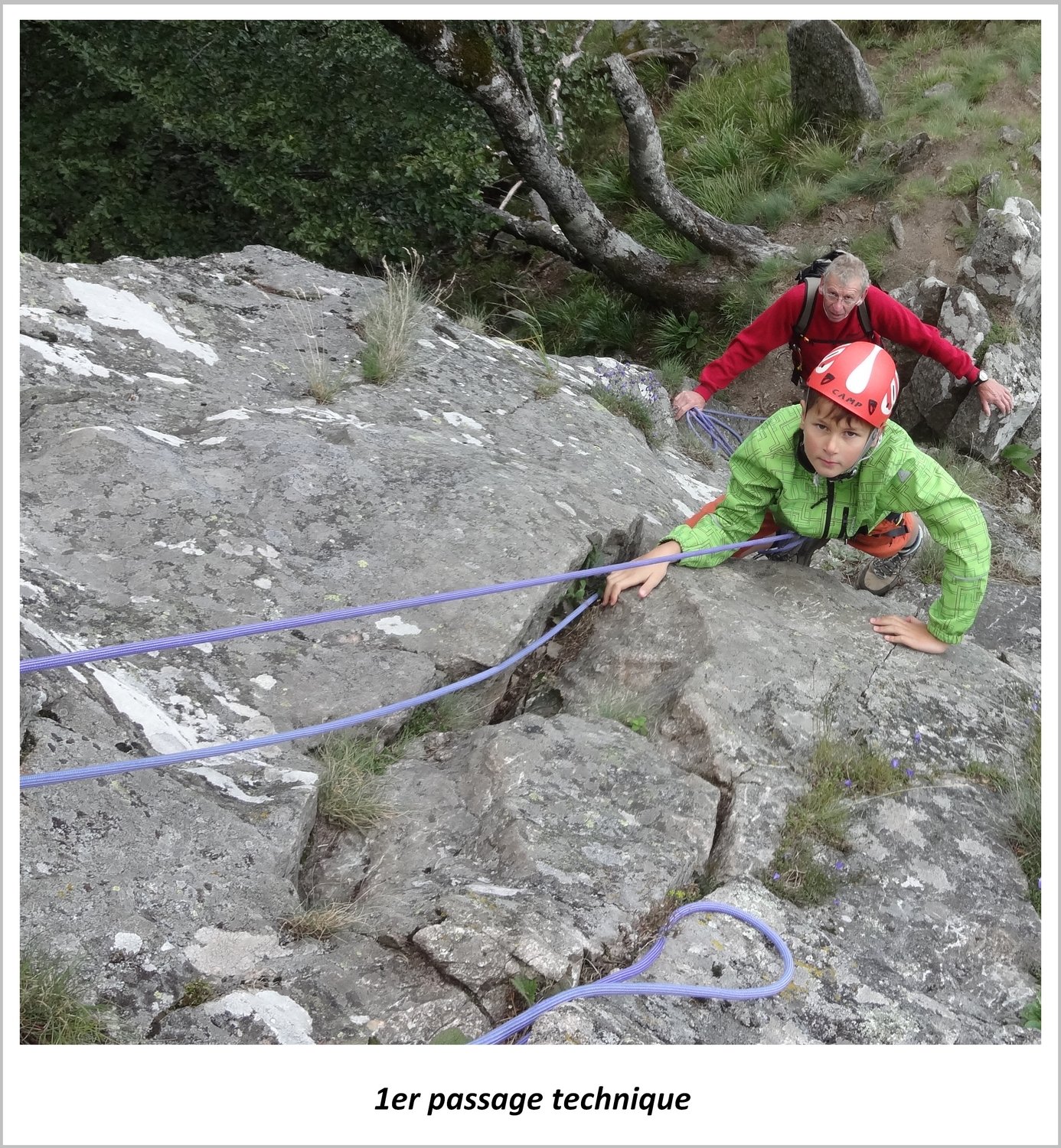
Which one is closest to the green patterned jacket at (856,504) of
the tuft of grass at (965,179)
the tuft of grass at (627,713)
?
the tuft of grass at (627,713)

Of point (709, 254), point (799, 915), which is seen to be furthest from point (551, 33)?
point (799, 915)

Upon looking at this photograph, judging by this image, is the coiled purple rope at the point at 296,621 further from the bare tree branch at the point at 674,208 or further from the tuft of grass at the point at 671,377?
the bare tree branch at the point at 674,208

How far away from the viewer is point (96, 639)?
3006mm

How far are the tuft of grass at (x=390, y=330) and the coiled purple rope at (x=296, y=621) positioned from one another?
5.94 ft

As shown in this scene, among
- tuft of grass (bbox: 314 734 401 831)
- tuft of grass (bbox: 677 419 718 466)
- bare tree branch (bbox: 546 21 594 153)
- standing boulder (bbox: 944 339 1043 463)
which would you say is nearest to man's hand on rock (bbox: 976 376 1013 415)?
tuft of grass (bbox: 677 419 718 466)

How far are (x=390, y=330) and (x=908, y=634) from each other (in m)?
3.15

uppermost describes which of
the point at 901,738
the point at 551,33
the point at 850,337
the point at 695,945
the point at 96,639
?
the point at 551,33

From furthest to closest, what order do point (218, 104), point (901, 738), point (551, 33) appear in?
point (551, 33)
point (218, 104)
point (901, 738)

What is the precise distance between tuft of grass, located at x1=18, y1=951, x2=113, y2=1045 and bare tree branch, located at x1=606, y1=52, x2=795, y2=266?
27.6 ft

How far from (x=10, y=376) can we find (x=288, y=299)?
282 centimetres

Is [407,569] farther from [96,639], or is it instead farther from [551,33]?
[551,33]

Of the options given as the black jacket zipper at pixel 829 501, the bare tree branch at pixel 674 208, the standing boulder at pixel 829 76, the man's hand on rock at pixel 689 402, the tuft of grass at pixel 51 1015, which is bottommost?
the tuft of grass at pixel 51 1015

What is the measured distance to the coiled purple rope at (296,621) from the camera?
257 centimetres

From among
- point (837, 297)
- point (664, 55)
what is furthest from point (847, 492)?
point (664, 55)
